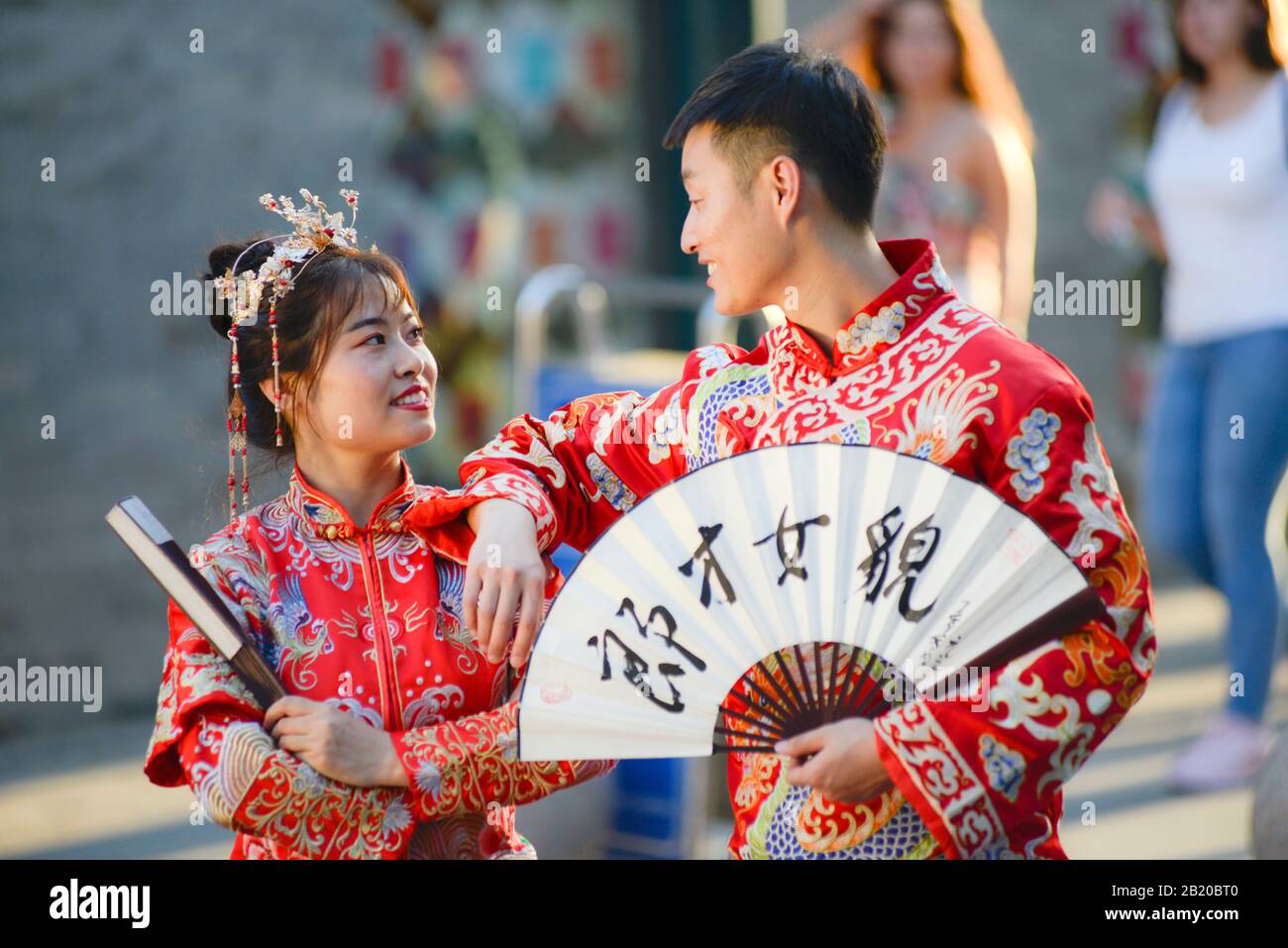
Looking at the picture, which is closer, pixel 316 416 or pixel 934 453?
pixel 934 453

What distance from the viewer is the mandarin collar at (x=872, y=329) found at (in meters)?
2.40

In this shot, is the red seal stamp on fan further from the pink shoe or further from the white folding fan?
the pink shoe

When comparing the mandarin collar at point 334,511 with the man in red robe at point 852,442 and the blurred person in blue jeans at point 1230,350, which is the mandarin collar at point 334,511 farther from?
Answer: the blurred person in blue jeans at point 1230,350

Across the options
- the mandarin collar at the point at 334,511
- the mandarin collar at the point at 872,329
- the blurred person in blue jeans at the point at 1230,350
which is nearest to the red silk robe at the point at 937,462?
the mandarin collar at the point at 872,329

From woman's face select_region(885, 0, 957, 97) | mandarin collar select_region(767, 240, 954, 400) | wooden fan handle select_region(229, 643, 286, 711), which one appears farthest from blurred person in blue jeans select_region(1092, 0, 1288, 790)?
wooden fan handle select_region(229, 643, 286, 711)

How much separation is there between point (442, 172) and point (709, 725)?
15.1ft

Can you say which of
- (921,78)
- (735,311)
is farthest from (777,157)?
(921,78)

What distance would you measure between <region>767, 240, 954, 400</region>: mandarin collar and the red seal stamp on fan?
1.75 ft

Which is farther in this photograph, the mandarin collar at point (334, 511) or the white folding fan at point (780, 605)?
the mandarin collar at point (334, 511)

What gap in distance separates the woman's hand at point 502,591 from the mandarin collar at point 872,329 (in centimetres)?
43

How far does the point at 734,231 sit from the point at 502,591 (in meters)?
0.57

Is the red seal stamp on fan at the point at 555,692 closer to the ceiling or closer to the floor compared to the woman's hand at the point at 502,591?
closer to the floor
